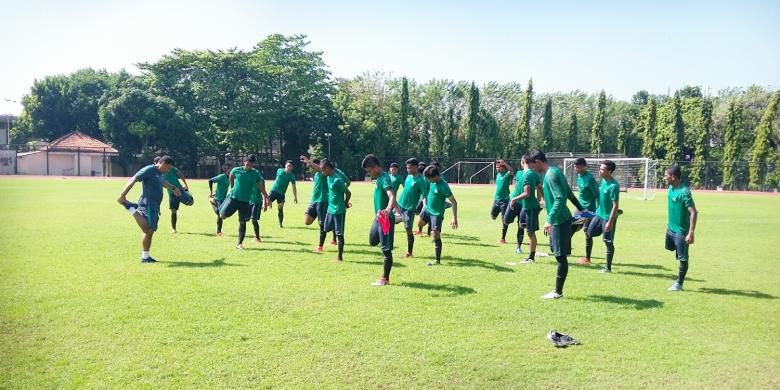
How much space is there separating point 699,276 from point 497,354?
6.37 meters

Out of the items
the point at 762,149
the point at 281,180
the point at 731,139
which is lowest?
the point at 281,180

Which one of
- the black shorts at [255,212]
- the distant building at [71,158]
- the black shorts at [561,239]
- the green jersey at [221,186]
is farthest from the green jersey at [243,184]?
the distant building at [71,158]

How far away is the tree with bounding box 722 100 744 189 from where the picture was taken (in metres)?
50.5

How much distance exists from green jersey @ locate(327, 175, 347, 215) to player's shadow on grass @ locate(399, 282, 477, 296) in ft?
7.65

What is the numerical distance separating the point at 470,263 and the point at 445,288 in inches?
98.1

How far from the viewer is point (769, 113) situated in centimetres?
4769

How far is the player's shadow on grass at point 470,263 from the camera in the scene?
10.7 meters

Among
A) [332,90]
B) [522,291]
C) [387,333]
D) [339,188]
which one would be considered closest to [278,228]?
[339,188]

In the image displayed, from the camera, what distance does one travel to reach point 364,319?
693 centimetres

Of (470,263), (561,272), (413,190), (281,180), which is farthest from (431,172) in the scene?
(281,180)

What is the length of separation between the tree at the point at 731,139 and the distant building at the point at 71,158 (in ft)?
197

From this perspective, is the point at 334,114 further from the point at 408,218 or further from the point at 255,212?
the point at 408,218

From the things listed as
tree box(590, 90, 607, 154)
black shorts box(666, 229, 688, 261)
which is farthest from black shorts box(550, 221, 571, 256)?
tree box(590, 90, 607, 154)

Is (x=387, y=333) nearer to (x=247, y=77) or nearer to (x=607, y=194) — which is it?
(x=607, y=194)
